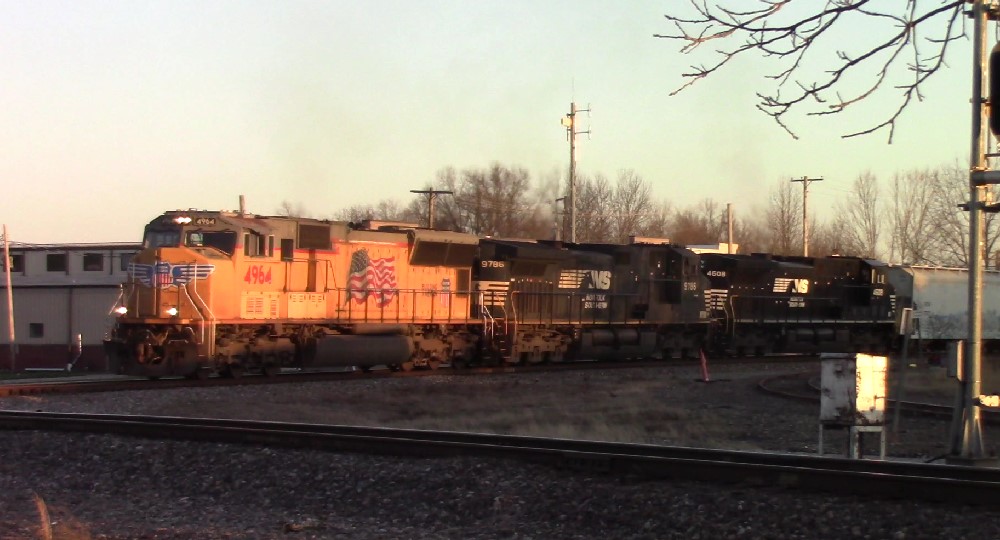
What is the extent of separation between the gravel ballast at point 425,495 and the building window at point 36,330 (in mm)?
31605

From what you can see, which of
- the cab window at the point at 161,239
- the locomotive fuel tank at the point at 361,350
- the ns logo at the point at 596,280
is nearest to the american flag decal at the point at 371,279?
the locomotive fuel tank at the point at 361,350

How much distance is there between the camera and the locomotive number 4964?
19.8 meters

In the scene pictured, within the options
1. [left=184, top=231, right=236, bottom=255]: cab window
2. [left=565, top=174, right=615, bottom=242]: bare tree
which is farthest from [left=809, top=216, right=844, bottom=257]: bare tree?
[left=184, top=231, right=236, bottom=255]: cab window

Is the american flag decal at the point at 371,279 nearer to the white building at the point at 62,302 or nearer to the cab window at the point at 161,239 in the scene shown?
the cab window at the point at 161,239

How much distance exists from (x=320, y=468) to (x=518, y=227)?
63794 millimetres

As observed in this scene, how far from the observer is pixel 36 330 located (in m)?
42.9

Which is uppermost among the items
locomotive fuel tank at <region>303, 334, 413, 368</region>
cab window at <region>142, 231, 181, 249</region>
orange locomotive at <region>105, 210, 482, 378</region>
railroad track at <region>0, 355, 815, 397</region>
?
cab window at <region>142, 231, 181, 249</region>

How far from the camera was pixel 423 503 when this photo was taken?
8172 millimetres

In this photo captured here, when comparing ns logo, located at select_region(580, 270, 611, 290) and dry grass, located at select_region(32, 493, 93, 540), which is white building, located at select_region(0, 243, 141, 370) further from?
dry grass, located at select_region(32, 493, 93, 540)

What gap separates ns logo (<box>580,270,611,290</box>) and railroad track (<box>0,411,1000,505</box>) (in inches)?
605

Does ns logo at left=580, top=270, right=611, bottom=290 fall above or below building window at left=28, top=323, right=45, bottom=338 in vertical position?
above

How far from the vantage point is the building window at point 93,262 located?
42.9 meters

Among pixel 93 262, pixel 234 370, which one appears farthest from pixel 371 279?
pixel 93 262

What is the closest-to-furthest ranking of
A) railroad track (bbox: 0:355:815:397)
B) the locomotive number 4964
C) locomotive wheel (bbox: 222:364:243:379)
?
railroad track (bbox: 0:355:815:397), the locomotive number 4964, locomotive wheel (bbox: 222:364:243:379)
